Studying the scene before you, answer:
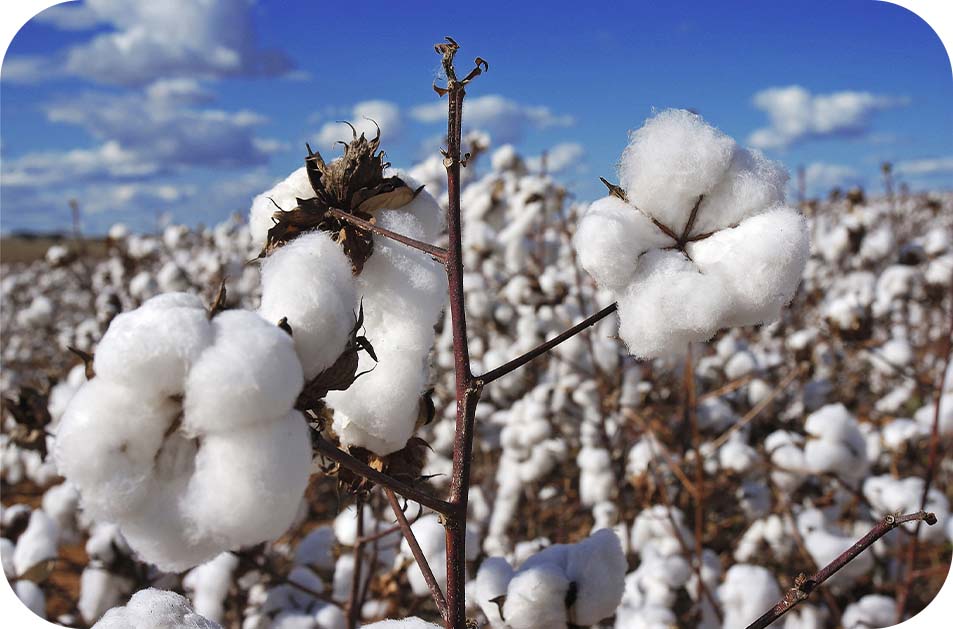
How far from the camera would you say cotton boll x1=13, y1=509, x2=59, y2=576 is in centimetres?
227

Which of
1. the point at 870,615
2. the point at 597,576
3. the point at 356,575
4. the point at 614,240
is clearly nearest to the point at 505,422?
the point at 870,615

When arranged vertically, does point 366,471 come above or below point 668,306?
below

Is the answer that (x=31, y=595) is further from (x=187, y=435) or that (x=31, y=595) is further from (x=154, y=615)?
(x=187, y=435)

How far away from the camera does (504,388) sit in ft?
→ 13.0

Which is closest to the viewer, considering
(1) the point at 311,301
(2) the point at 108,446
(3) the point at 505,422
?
(2) the point at 108,446

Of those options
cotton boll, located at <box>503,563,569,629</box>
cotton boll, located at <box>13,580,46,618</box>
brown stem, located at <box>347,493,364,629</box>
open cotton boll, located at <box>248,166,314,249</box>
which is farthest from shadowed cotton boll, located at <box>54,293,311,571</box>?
cotton boll, located at <box>13,580,46,618</box>

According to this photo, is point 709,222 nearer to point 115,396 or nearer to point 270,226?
point 270,226

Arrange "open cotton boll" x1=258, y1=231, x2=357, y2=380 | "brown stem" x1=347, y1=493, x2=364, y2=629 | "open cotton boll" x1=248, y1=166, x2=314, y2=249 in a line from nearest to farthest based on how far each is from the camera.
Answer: "open cotton boll" x1=258, y1=231, x2=357, y2=380
"open cotton boll" x1=248, y1=166, x2=314, y2=249
"brown stem" x1=347, y1=493, x2=364, y2=629

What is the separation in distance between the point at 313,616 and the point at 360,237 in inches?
46.1

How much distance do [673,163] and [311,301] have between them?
0.40 metres

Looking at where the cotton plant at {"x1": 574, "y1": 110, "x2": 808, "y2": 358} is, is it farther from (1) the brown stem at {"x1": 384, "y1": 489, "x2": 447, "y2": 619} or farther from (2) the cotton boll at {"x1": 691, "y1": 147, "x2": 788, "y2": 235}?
(1) the brown stem at {"x1": 384, "y1": 489, "x2": 447, "y2": 619}

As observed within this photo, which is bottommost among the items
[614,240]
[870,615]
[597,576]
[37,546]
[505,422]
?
[870,615]

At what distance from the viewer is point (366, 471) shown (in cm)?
66

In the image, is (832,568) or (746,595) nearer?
(832,568)
